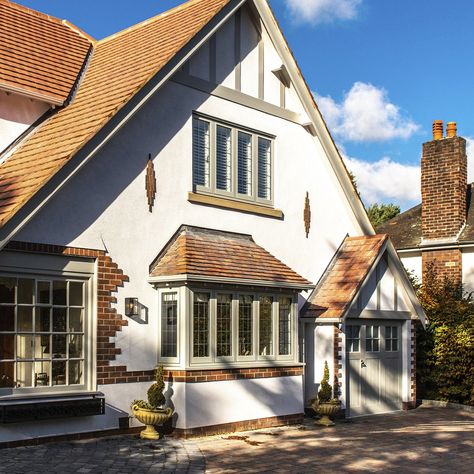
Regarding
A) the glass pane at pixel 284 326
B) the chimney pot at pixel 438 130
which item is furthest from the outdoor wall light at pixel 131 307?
the chimney pot at pixel 438 130

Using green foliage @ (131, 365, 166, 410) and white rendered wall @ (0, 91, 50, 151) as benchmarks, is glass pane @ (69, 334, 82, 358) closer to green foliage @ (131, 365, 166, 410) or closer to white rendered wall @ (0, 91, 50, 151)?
green foliage @ (131, 365, 166, 410)

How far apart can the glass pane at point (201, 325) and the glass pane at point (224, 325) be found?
10.3 inches

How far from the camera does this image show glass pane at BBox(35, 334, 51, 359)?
35.5 feet

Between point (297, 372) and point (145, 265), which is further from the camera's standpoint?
point (297, 372)

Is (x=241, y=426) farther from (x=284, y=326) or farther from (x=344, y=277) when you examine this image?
(x=344, y=277)

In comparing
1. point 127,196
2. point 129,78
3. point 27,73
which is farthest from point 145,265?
point 27,73

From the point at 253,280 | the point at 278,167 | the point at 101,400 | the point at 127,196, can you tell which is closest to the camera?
the point at 101,400

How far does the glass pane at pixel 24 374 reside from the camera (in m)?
10.6

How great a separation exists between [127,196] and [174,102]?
2.02 m

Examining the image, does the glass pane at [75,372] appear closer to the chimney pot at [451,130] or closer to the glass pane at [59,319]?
the glass pane at [59,319]

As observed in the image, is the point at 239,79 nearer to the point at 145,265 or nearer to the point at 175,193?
the point at 175,193

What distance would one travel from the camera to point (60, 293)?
11.1 metres

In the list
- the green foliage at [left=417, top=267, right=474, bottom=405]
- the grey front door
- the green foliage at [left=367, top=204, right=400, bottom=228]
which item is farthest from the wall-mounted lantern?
the green foliage at [left=367, top=204, right=400, bottom=228]

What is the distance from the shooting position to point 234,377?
1260 cm
